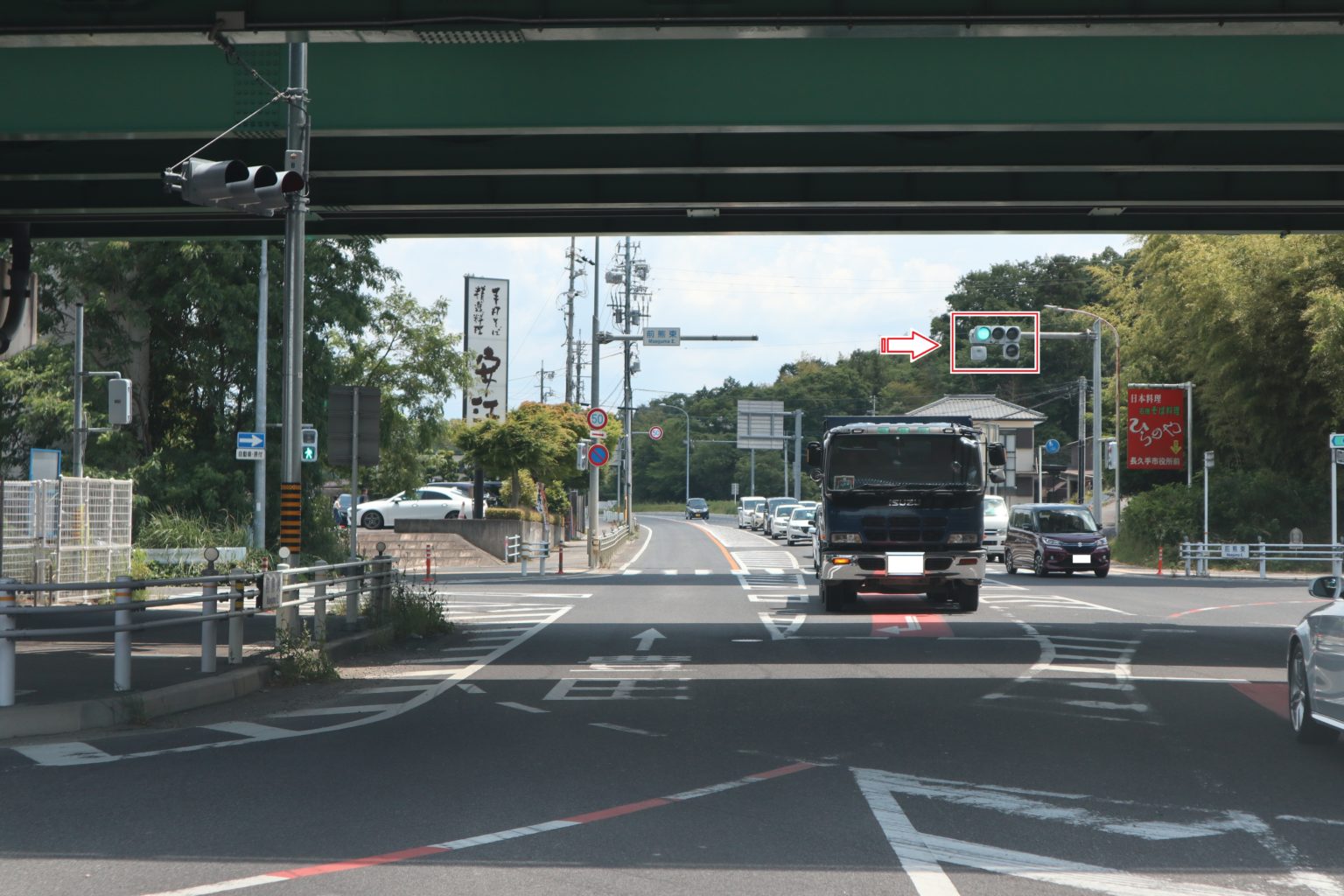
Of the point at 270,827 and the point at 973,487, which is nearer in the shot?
the point at 270,827

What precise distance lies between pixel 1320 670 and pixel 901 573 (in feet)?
37.9

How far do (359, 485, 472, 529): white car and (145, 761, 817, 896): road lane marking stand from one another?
48.6 meters

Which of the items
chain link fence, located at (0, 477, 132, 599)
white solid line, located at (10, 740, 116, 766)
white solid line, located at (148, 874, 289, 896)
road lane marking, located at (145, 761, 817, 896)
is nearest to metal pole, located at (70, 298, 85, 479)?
chain link fence, located at (0, 477, 132, 599)

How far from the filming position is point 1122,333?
59562 millimetres

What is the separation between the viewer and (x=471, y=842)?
6.91 m

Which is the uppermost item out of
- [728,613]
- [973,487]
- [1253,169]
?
[1253,169]

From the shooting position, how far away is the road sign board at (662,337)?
4372 centimetres

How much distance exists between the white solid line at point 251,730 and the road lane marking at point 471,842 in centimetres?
385

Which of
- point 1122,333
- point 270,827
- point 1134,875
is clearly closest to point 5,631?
point 270,827

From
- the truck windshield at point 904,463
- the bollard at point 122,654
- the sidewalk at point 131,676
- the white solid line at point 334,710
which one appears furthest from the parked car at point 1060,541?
the bollard at point 122,654

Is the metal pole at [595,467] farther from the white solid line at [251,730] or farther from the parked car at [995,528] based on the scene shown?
the white solid line at [251,730]

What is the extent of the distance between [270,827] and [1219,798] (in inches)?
213

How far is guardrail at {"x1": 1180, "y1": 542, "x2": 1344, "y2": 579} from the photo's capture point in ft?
123

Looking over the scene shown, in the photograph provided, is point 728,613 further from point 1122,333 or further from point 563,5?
point 1122,333
